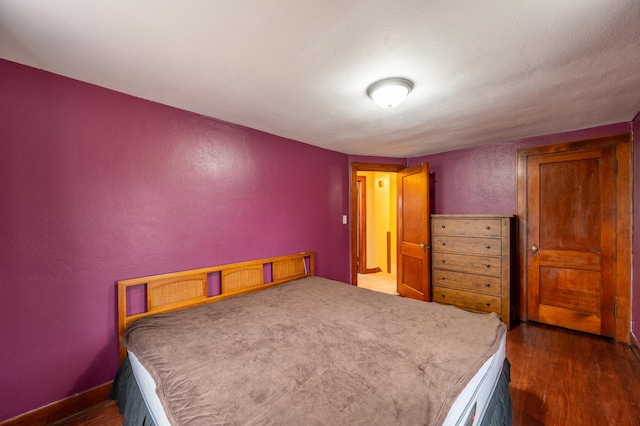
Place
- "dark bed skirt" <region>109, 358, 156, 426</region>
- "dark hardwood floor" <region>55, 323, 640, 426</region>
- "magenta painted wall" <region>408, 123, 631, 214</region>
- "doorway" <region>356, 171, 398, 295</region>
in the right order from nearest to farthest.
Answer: "dark bed skirt" <region>109, 358, 156, 426</region> < "dark hardwood floor" <region>55, 323, 640, 426</region> < "magenta painted wall" <region>408, 123, 631, 214</region> < "doorway" <region>356, 171, 398, 295</region>

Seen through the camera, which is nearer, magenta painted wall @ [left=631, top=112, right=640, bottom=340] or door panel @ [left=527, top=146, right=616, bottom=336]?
magenta painted wall @ [left=631, top=112, right=640, bottom=340]

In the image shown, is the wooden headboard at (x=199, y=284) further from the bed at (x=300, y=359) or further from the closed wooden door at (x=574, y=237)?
the closed wooden door at (x=574, y=237)

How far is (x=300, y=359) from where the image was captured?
1396mm

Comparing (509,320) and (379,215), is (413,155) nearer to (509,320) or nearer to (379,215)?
(379,215)

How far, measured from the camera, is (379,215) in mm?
5898

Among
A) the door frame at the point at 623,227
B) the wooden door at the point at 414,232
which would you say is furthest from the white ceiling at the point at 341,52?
the wooden door at the point at 414,232

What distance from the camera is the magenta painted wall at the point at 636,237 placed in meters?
2.51

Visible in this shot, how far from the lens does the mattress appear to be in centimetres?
110

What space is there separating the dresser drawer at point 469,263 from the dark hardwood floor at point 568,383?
0.73 metres

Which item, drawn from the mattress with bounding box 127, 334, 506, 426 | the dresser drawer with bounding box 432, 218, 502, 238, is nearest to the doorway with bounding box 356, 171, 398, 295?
the dresser drawer with bounding box 432, 218, 502, 238

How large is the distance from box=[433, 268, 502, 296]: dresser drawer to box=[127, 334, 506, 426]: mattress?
179 centimetres

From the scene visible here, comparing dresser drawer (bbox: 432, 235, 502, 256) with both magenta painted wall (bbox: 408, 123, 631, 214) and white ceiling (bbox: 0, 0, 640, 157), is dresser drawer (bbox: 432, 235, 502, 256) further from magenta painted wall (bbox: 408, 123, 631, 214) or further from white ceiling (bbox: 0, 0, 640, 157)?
white ceiling (bbox: 0, 0, 640, 157)

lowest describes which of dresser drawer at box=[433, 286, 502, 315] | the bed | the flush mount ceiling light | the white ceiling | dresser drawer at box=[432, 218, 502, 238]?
dresser drawer at box=[433, 286, 502, 315]

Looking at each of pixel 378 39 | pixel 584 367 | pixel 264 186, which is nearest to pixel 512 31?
pixel 378 39
